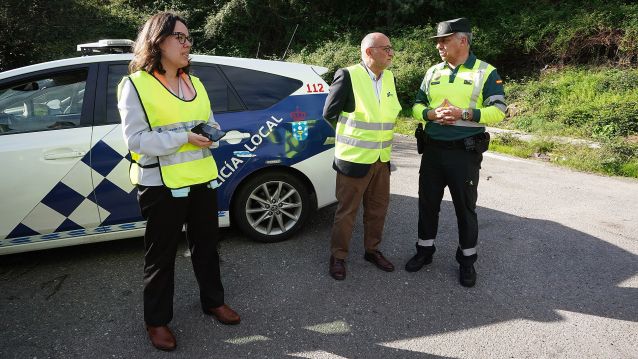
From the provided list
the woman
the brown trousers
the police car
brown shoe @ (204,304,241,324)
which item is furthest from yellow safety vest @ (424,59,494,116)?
brown shoe @ (204,304,241,324)

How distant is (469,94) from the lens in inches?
125

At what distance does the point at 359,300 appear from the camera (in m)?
3.15

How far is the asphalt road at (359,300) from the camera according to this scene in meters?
2.67

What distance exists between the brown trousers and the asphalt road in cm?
25

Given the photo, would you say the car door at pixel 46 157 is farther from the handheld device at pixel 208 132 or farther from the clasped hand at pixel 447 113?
the clasped hand at pixel 447 113

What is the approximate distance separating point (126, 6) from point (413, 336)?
880 inches

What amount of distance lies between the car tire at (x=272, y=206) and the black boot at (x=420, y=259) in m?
1.00

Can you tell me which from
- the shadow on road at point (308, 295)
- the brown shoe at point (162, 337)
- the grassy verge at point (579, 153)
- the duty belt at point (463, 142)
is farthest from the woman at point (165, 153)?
the grassy verge at point (579, 153)

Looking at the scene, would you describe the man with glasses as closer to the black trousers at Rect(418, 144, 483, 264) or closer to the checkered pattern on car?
the black trousers at Rect(418, 144, 483, 264)

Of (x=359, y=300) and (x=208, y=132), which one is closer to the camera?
(x=208, y=132)

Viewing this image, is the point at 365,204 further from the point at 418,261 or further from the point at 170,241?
the point at 170,241

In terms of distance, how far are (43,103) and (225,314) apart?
2059 mm

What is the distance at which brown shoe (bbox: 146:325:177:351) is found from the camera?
8.53ft

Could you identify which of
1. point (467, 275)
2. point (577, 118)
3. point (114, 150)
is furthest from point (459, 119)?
point (577, 118)
